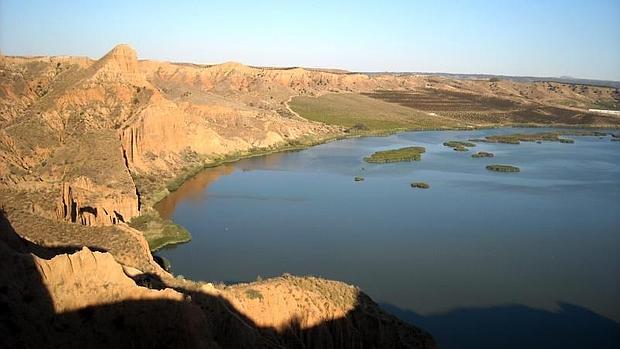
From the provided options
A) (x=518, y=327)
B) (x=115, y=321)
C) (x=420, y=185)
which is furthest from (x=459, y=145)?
(x=115, y=321)

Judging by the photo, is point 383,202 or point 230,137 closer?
point 383,202

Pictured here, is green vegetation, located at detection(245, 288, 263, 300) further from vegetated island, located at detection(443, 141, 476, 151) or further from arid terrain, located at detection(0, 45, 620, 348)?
vegetated island, located at detection(443, 141, 476, 151)

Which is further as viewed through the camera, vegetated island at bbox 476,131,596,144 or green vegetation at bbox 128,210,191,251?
vegetated island at bbox 476,131,596,144

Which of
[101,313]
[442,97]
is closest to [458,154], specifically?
[101,313]

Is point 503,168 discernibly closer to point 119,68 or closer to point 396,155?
point 396,155

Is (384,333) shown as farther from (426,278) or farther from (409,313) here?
(426,278)

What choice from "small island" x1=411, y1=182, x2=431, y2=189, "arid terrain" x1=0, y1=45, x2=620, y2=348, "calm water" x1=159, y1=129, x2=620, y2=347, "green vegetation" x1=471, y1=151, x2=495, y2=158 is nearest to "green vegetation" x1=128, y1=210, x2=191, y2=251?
"arid terrain" x1=0, y1=45, x2=620, y2=348
